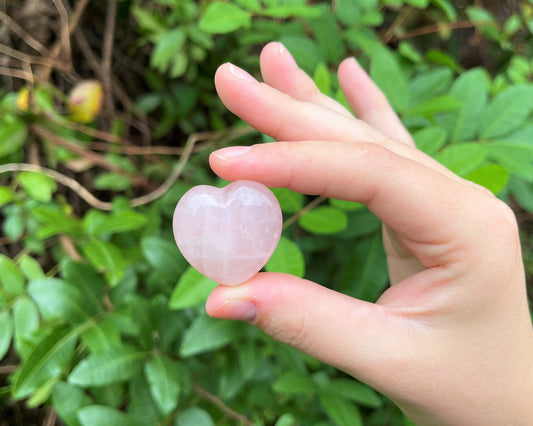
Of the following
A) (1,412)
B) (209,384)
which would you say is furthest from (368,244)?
(1,412)

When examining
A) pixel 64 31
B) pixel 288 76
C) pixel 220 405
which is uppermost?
pixel 288 76

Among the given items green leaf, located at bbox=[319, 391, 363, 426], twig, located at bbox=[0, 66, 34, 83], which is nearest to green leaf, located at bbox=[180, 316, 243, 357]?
green leaf, located at bbox=[319, 391, 363, 426]

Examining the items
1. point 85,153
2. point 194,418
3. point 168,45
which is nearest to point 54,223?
point 85,153

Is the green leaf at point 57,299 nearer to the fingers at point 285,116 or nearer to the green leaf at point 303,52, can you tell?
the fingers at point 285,116

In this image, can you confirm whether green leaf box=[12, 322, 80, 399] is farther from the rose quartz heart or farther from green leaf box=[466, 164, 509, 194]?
green leaf box=[466, 164, 509, 194]

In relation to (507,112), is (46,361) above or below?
below

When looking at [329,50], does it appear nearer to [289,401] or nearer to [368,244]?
[368,244]

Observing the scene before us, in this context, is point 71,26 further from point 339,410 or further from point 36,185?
point 339,410
